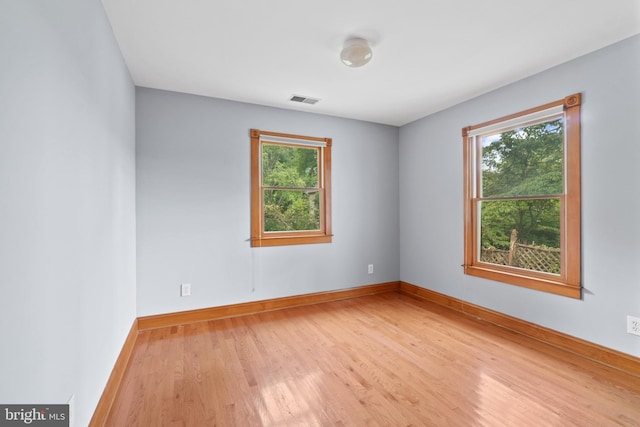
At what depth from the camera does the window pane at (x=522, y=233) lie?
9.00 ft

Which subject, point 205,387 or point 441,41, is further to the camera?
point 441,41

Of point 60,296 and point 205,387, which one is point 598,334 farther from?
point 60,296

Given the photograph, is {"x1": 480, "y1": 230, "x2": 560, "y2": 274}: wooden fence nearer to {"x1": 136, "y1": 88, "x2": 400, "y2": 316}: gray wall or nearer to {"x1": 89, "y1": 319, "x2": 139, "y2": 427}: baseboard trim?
{"x1": 136, "y1": 88, "x2": 400, "y2": 316}: gray wall

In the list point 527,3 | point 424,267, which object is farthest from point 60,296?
point 424,267

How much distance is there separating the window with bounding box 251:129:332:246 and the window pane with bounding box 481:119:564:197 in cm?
194

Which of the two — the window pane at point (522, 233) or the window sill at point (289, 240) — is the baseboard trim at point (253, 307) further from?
the window pane at point (522, 233)

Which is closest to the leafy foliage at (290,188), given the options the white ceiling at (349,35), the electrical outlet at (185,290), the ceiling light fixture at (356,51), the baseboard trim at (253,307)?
the white ceiling at (349,35)

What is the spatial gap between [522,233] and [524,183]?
0.51m

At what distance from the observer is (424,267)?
409 cm

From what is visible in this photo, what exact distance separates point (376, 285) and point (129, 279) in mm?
3107

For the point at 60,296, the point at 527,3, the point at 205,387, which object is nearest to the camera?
the point at 60,296

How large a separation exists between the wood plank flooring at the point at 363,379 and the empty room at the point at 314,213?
19 millimetres

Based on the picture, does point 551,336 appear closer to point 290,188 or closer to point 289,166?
point 290,188

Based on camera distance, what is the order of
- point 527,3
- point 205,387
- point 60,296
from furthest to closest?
point 205,387
point 527,3
point 60,296
